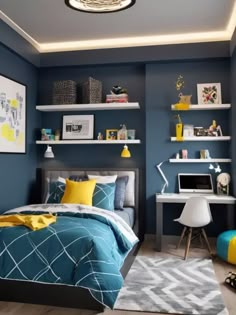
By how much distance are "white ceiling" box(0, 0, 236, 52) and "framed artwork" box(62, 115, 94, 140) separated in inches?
40.3

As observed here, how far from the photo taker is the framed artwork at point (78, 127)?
4805 mm

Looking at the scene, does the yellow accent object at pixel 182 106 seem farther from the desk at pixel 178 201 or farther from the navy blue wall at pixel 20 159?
the navy blue wall at pixel 20 159

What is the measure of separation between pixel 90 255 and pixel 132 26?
9.52ft

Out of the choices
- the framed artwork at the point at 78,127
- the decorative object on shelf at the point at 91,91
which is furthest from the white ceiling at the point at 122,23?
the framed artwork at the point at 78,127

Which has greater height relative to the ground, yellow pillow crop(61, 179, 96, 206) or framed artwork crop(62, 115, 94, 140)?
framed artwork crop(62, 115, 94, 140)

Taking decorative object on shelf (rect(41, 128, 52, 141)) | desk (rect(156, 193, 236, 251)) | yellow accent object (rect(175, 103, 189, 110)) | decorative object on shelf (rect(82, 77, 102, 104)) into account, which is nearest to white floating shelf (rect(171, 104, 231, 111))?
yellow accent object (rect(175, 103, 189, 110))

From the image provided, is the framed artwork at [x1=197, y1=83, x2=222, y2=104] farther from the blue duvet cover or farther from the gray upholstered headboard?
the blue duvet cover

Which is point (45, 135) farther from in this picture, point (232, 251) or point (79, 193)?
point (232, 251)

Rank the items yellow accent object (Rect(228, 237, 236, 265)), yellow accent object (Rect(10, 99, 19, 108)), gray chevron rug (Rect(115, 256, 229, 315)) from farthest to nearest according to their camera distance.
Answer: yellow accent object (Rect(10, 99, 19, 108))
yellow accent object (Rect(228, 237, 236, 265))
gray chevron rug (Rect(115, 256, 229, 315))

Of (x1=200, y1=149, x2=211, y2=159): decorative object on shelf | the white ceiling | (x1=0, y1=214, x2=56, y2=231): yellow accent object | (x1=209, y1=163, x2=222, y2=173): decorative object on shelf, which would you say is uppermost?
the white ceiling

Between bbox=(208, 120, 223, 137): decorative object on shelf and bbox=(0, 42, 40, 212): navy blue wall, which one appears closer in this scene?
bbox=(0, 42, 40, 212): navy blue wall

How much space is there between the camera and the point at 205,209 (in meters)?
3.79

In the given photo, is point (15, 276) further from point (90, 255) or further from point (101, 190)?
point (101, 190)

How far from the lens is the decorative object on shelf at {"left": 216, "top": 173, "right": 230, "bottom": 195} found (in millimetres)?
4270
